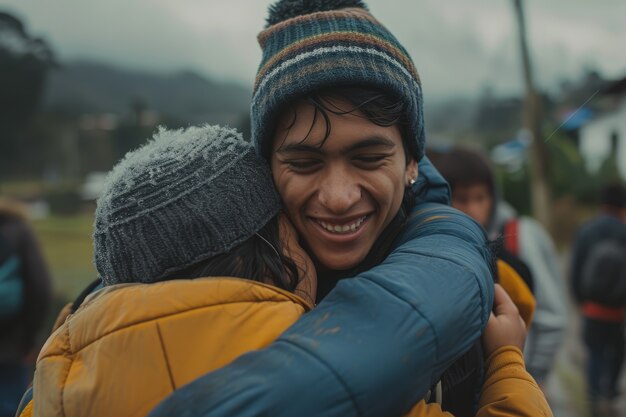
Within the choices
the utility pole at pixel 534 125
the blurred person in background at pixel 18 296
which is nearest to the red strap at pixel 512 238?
the blurred person in background at pixel 18 296

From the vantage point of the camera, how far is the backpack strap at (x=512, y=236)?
374 cm

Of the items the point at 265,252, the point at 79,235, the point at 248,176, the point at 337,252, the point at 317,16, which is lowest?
the point at 79,235

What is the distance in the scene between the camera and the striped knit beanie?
152 centimetres

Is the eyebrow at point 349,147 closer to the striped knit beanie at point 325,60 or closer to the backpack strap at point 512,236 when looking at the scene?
the striped knit beanie at point 325,60

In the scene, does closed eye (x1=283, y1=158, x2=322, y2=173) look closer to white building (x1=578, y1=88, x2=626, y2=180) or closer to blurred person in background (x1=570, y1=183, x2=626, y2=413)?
blurred person in background (x1=570, y1=183, x2=626, y2=413)

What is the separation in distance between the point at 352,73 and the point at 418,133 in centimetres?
31

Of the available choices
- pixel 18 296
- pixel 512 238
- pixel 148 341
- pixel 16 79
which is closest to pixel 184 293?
pixel 148 341

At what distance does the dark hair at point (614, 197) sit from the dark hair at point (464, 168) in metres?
3.06

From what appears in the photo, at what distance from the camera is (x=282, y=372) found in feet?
3.56

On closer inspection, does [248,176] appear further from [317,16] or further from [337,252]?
[317,16]

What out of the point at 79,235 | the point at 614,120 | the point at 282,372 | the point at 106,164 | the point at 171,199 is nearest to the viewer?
the point at 282,372

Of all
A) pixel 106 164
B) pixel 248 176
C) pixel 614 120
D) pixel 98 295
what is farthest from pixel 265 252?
pixel 614 120

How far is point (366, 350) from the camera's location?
1.13 metres

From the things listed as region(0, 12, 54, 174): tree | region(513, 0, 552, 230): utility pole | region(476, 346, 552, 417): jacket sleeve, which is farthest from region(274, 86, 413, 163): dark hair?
region(513, 0, 552, 230): utility pole
